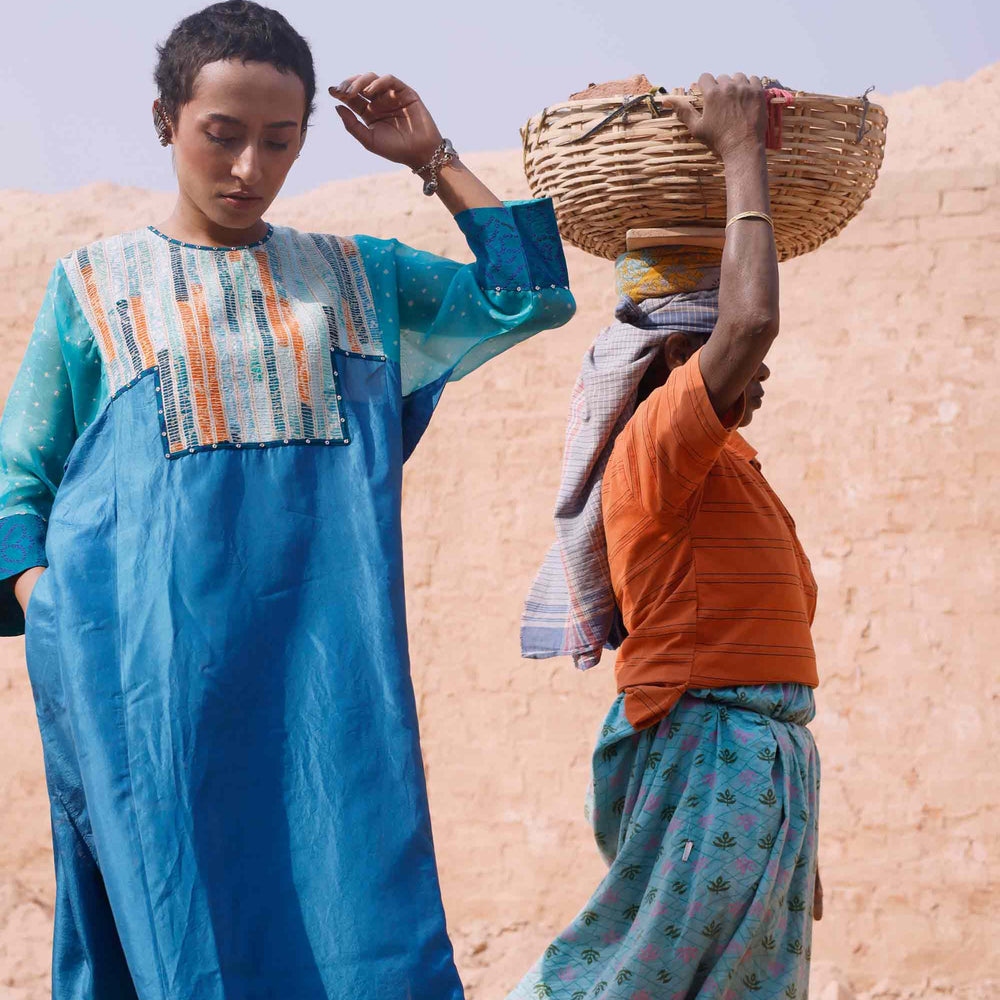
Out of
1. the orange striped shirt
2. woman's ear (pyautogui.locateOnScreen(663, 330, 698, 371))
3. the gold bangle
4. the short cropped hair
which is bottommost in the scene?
the orange striped shirt

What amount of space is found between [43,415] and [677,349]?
1.26 meters

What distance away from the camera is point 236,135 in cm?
221

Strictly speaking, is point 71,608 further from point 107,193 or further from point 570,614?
point 107,193

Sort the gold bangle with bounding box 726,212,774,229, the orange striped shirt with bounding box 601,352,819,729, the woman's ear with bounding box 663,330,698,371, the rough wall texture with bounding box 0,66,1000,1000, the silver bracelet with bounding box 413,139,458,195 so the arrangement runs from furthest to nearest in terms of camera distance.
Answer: the rough wall texture with bounding box 0,66,1000,1000
the woman's ear with bounding box 663,330,698,371
the orange striped shirt with bounding box 601,352,819,729
the gold bangle with bounding box 726,212,774,229
the silver bracelet with bounding box 413,139,458,195

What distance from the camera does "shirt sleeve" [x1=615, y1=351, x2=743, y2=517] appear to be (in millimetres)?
2551

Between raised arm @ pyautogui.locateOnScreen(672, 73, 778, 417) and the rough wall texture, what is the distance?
116 inches

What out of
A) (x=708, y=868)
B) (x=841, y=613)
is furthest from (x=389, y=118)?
(x=841, y=613)

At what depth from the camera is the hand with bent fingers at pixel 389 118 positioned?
2.39 meters

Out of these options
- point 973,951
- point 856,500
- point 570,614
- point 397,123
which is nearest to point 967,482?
point 856,500

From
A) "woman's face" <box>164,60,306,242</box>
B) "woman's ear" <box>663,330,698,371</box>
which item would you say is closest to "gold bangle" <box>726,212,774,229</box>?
"woman's ear" <box>663,330,698,371</box>

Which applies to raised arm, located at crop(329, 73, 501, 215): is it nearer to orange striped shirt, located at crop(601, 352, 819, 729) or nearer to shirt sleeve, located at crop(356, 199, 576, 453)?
shirt sleeve, located at crop(356, 199, 576, 453)

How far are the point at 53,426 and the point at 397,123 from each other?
786mm

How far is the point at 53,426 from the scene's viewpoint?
7.53 feet

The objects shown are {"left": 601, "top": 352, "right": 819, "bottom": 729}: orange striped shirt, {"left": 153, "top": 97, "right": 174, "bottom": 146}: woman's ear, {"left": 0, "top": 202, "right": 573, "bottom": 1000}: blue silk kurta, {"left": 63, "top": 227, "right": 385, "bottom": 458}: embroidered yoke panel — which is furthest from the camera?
{"left": 601, "top": 352, "right": 819, "bottom": 729}: orange striped shirt
